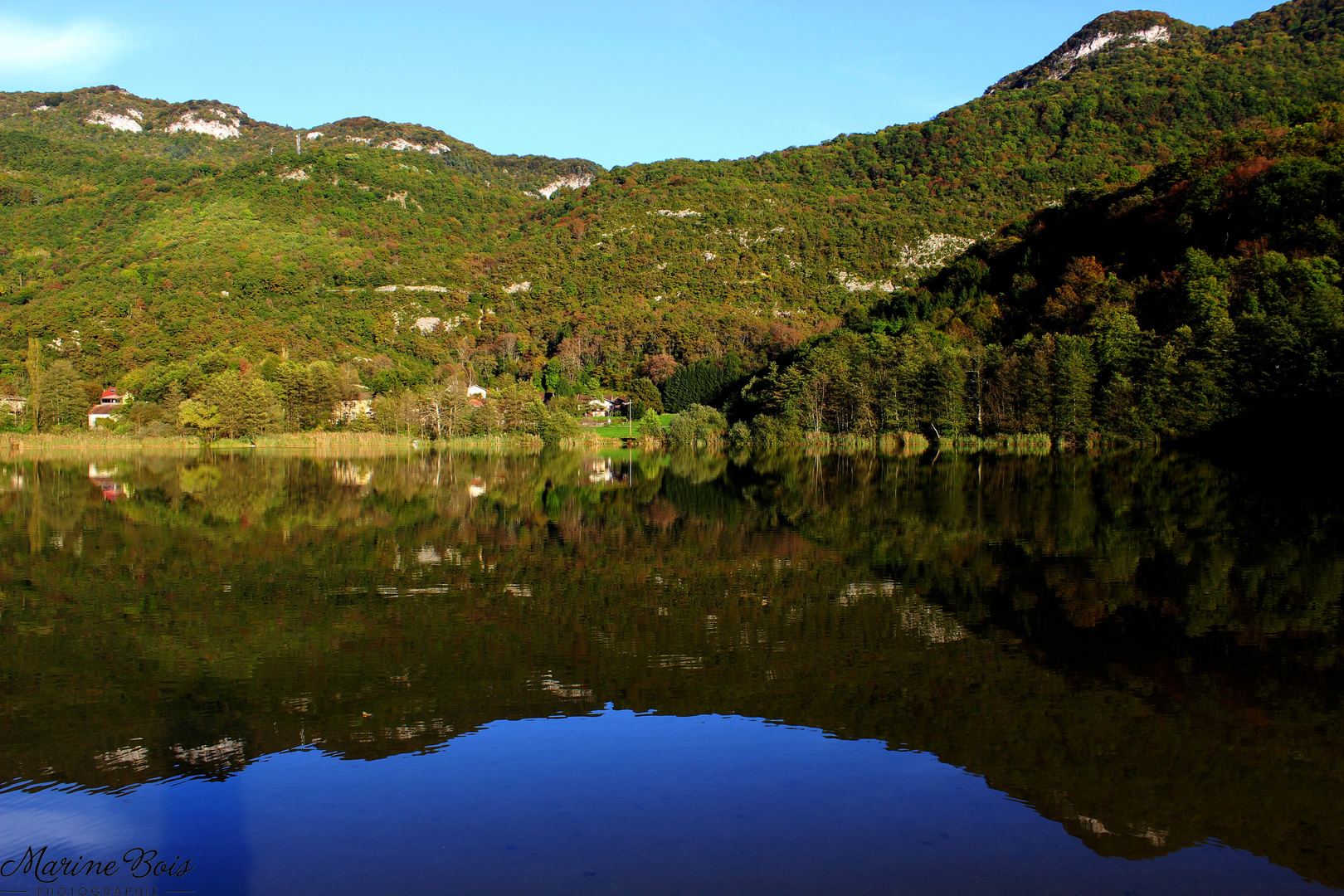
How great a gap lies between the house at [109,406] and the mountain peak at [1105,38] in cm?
16645

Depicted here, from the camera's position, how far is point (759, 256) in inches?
5664

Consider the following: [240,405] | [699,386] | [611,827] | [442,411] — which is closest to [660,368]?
[699,386]

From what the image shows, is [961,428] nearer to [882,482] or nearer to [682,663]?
[882,482]

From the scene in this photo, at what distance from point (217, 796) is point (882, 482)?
2643cm

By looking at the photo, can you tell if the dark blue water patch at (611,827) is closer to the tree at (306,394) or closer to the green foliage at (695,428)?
the green foliage at (695,428)

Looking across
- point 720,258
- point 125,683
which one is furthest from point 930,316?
point 125,683

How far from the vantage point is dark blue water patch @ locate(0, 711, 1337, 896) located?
454 centimetres

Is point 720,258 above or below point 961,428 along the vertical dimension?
above

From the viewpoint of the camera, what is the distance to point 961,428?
204 ft

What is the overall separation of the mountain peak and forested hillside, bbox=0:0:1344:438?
0.71m

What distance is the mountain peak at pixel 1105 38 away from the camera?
557ft

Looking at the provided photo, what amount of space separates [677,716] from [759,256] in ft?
465

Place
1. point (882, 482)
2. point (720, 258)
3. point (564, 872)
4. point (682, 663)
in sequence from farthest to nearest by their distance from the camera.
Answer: point (720, 258) < point (882, 482) < point (682, 663) < point (564, 872)

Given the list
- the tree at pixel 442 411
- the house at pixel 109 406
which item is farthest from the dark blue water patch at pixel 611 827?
the house at pixel 109 406
